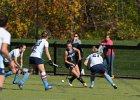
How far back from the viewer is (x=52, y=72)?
27234mm

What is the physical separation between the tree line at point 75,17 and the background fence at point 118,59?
17.5ft

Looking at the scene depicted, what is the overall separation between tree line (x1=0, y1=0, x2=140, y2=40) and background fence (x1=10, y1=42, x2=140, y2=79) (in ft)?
17.5

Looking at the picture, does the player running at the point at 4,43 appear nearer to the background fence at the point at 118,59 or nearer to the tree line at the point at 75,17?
the background fence at the point at 118,59

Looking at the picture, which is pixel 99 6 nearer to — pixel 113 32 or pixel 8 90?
pixel 113 32

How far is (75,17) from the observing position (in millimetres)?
46344

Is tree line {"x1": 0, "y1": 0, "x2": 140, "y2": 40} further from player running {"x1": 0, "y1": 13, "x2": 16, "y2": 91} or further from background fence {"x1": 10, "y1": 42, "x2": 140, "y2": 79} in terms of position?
player running {"x1": 0, "y1": 13, "x2": 16, "y2": 91}

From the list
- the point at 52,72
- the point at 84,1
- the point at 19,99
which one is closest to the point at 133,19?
the point at 84,1

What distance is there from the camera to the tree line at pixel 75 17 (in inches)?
1746

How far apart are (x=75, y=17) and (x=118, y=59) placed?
33.1 ft

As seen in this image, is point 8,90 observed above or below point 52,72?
above

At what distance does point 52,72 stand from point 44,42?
938 centimetres

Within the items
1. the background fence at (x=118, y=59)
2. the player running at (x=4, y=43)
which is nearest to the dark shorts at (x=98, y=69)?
the background fence at (x=118, y=59)

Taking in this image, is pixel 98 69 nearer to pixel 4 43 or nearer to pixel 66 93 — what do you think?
pixel 66 93

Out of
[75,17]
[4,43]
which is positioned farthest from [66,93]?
[75,17]
